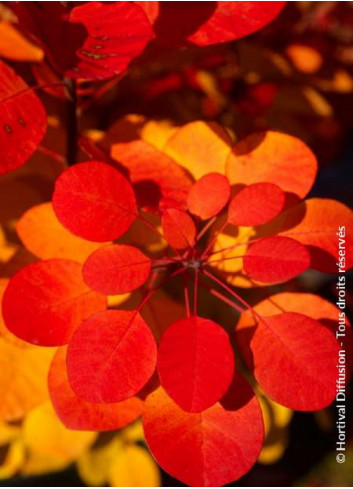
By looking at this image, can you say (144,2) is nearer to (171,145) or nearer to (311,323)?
(171,145)


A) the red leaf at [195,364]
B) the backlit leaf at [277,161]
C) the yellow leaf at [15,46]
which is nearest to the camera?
the red leaf at [195,364]

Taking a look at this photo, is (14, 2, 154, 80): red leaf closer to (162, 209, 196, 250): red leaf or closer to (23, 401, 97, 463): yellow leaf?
(162, 209, 196, 250): red leaf

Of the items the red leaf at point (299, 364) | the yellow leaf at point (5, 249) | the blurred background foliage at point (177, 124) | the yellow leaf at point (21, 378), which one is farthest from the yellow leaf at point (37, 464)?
the red leaf at point (299, 364)

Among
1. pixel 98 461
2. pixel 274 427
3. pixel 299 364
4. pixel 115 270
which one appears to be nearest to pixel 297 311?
pixel 299 364

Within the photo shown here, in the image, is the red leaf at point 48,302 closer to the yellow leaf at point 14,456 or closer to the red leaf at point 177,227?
the red leaf at point 177,227

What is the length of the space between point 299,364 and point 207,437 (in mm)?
99

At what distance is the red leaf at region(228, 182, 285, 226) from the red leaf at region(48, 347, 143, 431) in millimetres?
190

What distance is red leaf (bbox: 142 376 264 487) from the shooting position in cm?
47

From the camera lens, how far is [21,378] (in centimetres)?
60

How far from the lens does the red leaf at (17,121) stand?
0.46 meters

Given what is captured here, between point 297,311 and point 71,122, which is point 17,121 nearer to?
point 71,122

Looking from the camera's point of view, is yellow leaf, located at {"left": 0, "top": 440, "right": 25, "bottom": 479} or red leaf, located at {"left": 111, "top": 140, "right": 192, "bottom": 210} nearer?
red leaf, located at {"left": 111, "top": 140, "right": 192, "bottom": 210}

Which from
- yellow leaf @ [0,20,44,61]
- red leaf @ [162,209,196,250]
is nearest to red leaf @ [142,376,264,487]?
red leaf @ [162,209,196,250]

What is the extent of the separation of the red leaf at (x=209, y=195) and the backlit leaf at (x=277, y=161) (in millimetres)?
50
